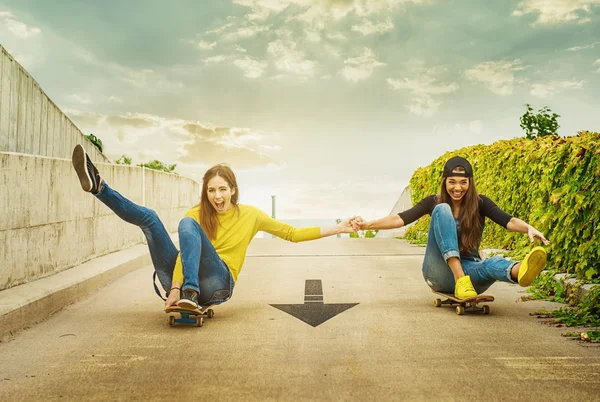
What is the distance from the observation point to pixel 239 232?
256 inches

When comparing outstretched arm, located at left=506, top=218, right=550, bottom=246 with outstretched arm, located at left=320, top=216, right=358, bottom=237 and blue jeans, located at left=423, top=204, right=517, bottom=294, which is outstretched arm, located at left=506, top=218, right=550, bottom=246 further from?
outstretched arm, located at left=320, top=216, right=358, bottom=237

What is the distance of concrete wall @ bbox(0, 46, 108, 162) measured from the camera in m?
13.0

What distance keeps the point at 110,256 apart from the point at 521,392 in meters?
8.60

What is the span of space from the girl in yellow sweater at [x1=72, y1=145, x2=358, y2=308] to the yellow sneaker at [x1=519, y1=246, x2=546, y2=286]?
72.6 inches

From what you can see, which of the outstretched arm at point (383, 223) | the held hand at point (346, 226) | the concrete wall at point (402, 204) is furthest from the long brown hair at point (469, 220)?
the concrete wall at point (402, 204)

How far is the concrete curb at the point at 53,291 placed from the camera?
6.24 metres

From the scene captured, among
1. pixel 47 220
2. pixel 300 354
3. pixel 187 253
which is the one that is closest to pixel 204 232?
pixel 187 253

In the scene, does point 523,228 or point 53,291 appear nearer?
point 523,228

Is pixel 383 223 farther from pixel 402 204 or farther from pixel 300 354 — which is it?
pixel 402 204

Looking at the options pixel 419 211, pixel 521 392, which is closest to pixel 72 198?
pixel 419 211

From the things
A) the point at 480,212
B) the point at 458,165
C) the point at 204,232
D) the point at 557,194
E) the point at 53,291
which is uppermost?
the point at 458,165

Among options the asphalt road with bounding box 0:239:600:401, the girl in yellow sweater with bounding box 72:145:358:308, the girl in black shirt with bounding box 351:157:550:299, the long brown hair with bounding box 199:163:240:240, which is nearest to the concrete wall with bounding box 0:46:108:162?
the asphalt road with bounding box 0:239:600:401

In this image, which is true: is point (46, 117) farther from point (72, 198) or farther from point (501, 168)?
point (501, 168)

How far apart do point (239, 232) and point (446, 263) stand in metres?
2.17
